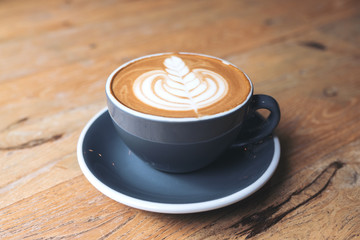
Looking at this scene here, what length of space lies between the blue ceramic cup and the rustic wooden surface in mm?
78

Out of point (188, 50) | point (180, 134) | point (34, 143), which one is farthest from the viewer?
point (188, 50)

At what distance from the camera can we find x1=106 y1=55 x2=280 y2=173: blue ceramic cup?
44 cm

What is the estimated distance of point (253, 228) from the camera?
0.46 metres

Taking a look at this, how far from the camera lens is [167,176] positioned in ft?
1.70

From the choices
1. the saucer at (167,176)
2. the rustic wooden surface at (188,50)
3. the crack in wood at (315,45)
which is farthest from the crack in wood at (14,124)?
the crack in wood at (315,45)

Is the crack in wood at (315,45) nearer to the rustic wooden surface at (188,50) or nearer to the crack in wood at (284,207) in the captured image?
the rustic wooden surface at (188,50)

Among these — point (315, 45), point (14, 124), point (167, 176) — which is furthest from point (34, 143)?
point (315, 45)

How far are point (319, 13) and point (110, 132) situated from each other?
99cm

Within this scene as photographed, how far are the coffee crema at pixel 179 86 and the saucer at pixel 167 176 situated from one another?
0.34ft

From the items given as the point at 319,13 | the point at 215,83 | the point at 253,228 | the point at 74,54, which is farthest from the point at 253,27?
the point at 253,228

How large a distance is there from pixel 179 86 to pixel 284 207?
0.76 ft

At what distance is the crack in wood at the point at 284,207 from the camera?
0.46 metres

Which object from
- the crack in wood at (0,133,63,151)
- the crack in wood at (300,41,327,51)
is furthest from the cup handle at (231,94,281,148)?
the crack in wood at (300,41,327,51)

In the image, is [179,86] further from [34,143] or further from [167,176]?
[34,143]
